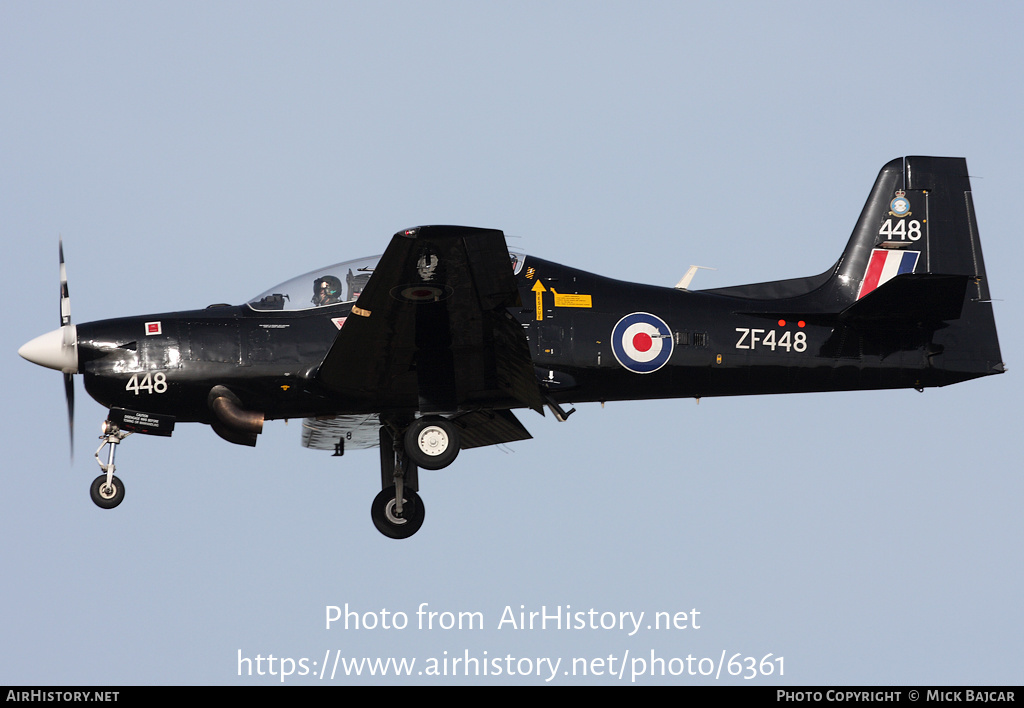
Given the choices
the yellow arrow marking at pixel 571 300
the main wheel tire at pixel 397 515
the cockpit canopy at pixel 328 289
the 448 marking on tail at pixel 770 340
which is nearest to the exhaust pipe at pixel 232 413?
the cockpit canopy at pixel 328 289

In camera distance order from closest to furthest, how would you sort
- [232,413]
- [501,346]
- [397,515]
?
[501,346] → [232,413] → [397,515]

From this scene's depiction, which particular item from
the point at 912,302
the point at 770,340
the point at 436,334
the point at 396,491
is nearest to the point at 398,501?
the point at 396,491

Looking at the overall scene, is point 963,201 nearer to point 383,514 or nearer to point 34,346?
point 383,514

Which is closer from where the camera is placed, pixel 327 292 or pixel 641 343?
pixel 327 292

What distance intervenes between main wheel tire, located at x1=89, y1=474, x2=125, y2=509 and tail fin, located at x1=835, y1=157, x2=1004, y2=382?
9046 millimetres

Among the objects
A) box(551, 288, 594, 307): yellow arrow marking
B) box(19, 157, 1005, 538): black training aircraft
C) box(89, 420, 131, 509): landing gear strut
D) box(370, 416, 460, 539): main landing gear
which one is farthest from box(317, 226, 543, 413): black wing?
box(89, 420, 131, 509): landing gear strut

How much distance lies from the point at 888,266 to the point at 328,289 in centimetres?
744

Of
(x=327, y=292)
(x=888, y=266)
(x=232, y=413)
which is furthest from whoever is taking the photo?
(x=888, y=266)

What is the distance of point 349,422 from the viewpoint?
1817 centimetres

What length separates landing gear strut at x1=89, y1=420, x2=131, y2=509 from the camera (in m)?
16.0

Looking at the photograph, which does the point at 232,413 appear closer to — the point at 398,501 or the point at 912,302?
the point at 398,501

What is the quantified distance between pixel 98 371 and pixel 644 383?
652 cm

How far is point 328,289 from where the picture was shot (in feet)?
54.3

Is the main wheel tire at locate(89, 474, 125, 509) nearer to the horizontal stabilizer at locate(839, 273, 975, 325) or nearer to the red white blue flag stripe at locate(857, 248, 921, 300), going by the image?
the horizontal stabilizer at locate(839, 273, 975, 325)
